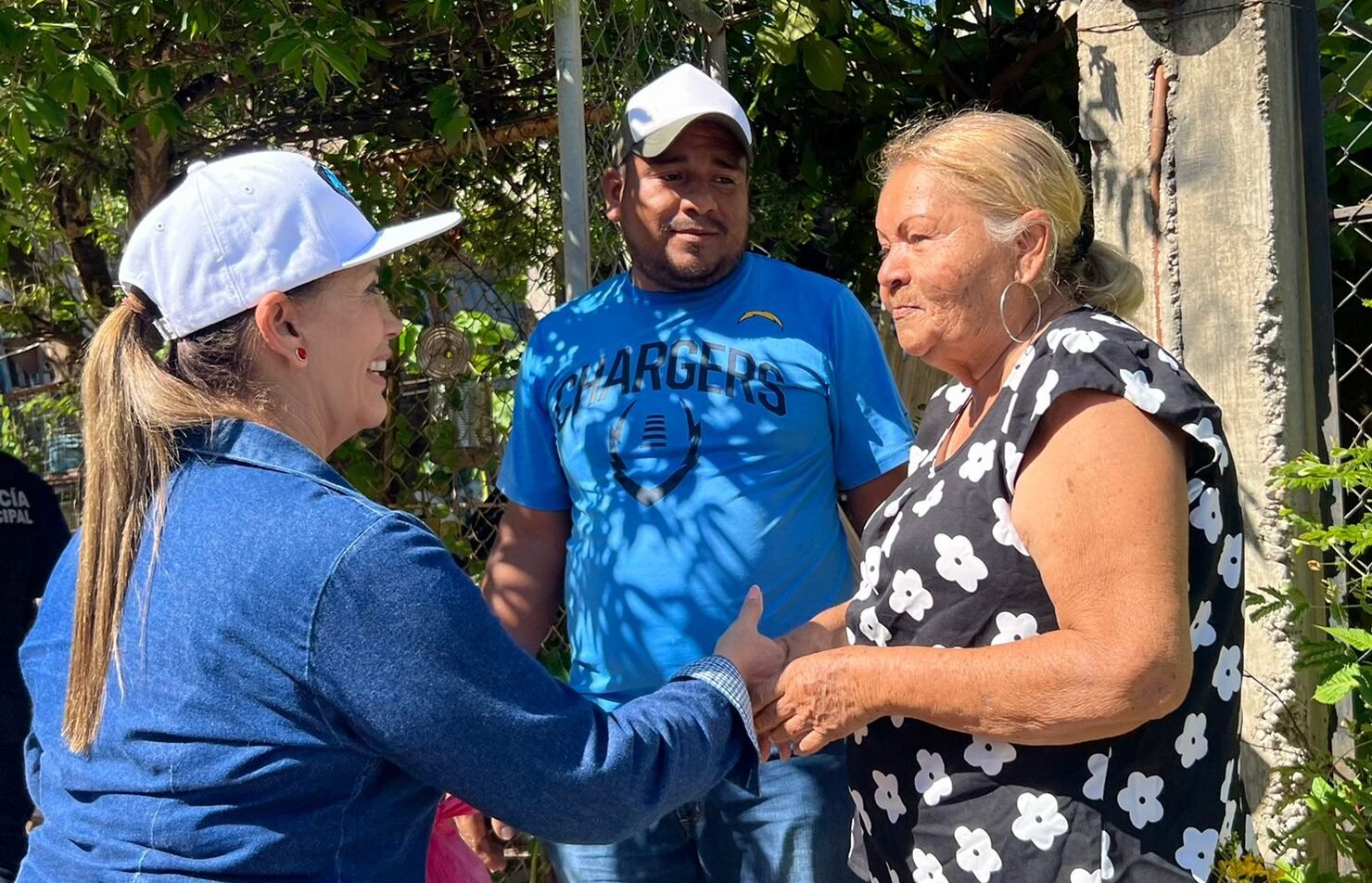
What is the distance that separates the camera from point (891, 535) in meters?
1.90

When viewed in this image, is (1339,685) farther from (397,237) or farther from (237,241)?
(237,241)

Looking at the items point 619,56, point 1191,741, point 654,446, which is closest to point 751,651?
point 1191,741

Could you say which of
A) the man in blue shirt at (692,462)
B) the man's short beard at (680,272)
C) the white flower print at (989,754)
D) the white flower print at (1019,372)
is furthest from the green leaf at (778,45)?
the white flower print at (989,754)

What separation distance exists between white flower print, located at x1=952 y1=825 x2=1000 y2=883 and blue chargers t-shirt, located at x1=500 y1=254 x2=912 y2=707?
2.43 feet

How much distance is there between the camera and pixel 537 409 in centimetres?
279

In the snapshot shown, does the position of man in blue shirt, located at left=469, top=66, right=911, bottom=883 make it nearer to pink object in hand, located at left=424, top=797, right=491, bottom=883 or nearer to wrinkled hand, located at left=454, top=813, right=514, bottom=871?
wrinkled hand, located at left=454, top=813, right=514, bottom=871

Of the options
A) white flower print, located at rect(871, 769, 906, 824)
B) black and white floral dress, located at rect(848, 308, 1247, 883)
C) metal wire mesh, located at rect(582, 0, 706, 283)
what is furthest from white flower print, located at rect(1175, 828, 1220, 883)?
metal wire mesh, located at rect(582, 0, 706, 283)

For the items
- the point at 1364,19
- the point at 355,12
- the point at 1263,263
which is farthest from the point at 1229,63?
the point at 355,12

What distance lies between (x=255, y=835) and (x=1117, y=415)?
111cm

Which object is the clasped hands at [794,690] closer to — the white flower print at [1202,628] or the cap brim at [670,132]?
the white flower print at [1202,628]

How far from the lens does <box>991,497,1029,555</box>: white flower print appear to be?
1.71 meters

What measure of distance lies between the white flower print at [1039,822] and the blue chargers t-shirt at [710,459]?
79 centimetres

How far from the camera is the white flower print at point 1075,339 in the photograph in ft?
5.58

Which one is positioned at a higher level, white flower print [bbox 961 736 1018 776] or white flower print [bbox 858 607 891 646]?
white flower print [bbox 858 607 891 646]
